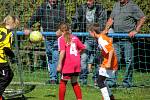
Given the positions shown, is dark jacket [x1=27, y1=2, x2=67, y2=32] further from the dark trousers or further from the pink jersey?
the dark trousers

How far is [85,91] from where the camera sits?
10148mm

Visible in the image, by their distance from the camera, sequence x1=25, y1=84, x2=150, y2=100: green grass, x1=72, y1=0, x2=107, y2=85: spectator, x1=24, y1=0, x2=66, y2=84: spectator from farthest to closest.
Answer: x1=24, y1=0, x2=66, y2=84: spectator < x1=72, y1=0, x2=107, y2=85: spectator < x1=25, y1=84, x2=150, y2=100: green grass

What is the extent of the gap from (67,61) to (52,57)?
99.5 inches

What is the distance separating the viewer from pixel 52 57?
11180mm

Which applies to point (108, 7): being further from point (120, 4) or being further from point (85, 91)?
point (85, 91)

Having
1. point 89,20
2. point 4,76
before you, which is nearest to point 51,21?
point 89,20

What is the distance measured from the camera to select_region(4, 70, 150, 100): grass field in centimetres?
948

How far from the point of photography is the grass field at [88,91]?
9.48 m

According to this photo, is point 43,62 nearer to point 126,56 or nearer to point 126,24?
point 126,56

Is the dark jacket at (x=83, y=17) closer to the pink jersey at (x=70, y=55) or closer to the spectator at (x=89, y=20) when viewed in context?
the spectator at (x=89, y=20)

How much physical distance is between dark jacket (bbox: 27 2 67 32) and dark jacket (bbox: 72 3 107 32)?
0.28 m

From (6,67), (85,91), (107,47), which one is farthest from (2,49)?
(85,91)

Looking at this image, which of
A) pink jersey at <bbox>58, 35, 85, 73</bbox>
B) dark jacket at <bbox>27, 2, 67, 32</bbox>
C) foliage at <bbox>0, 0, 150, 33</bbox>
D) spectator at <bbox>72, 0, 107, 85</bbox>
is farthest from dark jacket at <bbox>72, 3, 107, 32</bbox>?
pink jersey at <bbox>58, 35, 85, 73</bbox>

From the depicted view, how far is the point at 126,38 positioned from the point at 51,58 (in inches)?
71.7
